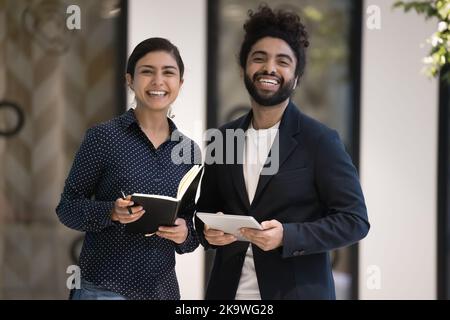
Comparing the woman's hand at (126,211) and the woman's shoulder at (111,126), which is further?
the woman's shoulder at (111,126)

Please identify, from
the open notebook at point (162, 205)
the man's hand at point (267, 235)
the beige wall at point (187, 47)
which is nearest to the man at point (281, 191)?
the man's hand at point (267, 235)

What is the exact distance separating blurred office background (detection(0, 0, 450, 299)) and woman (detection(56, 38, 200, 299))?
193cm

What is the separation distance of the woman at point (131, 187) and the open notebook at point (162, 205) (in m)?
0.05

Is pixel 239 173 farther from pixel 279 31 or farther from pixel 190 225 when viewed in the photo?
pixel 279 31

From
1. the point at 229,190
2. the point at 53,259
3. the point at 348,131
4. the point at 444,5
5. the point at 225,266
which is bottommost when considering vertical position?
the point at 53,259

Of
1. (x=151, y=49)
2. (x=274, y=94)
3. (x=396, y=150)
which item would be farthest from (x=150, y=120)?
(x=396, y=150)

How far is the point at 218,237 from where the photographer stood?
7.52ft

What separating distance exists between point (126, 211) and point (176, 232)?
0.20 meters

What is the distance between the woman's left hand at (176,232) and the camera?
2.29m

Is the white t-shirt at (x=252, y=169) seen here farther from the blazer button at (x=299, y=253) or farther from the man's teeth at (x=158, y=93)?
the man's teeth at (x=158, y=93)

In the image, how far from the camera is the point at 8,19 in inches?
170

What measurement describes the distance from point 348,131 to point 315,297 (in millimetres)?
2458

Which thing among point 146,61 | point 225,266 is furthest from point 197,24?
point 225,266
